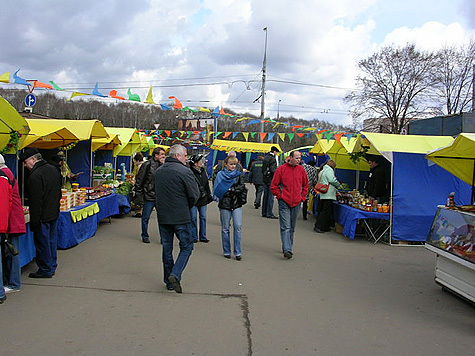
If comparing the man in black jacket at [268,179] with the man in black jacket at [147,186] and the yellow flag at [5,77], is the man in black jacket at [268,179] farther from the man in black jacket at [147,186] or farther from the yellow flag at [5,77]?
the yellow flag at [5,77]

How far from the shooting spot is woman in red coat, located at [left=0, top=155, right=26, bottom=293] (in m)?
4.93

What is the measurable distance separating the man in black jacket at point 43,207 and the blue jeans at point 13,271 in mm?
465

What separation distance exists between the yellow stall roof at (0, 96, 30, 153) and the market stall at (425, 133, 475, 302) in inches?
234

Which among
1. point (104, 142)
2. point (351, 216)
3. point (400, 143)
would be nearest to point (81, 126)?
point (104, 142)

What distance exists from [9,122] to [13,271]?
2.14 m

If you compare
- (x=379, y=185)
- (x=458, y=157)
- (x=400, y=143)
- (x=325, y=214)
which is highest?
(x=400, y=143)

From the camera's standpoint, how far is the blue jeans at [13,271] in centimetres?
509

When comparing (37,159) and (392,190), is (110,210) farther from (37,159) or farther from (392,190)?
(392,190)

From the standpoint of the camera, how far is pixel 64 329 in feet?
13.5

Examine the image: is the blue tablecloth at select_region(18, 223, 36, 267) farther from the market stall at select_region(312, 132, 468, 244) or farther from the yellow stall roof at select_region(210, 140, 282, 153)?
the yellow stall roof at select_region(210, 140, 282, 153)

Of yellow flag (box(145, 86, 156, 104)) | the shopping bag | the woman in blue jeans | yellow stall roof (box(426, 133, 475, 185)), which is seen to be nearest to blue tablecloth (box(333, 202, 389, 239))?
the shopping bag

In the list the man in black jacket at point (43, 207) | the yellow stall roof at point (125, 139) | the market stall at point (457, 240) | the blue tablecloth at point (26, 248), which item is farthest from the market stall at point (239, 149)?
the man in black jacket at point (43, 207)

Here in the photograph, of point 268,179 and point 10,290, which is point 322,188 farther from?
point 10,290

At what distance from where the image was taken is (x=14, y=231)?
16.2 feet
